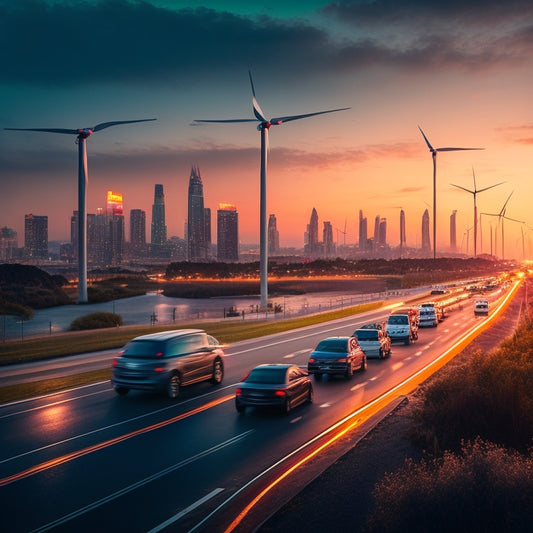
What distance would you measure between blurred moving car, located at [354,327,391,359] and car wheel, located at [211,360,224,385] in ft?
29.2

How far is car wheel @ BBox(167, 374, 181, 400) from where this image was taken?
17906 mm

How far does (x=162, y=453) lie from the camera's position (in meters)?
12.2

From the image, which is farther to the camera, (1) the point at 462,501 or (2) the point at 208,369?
(2) the point at 208,369

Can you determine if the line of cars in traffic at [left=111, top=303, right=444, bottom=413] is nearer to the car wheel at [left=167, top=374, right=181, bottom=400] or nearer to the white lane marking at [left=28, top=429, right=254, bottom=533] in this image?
the car wheel at [left=167, top=374, right=181, bottom=400]

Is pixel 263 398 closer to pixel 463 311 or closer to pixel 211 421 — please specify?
pixel 211 421

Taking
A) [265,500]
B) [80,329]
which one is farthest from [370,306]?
[265,500]

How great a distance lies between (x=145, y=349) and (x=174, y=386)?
144 centimetres

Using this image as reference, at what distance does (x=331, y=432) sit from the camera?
45.3 feet

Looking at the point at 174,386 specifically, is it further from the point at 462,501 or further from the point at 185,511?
the point at 462,501

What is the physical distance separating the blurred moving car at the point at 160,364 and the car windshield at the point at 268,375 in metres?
2.88

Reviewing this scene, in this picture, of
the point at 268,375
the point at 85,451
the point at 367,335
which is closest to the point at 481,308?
the point at 367,335

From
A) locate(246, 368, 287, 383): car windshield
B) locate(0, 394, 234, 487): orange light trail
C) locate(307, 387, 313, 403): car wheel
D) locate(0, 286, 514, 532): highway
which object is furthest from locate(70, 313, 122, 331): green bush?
locate(246, 368, 287, 383): car windshield

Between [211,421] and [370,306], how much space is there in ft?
158

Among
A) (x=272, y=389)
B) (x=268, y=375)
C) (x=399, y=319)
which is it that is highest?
(x=268, y=375)
